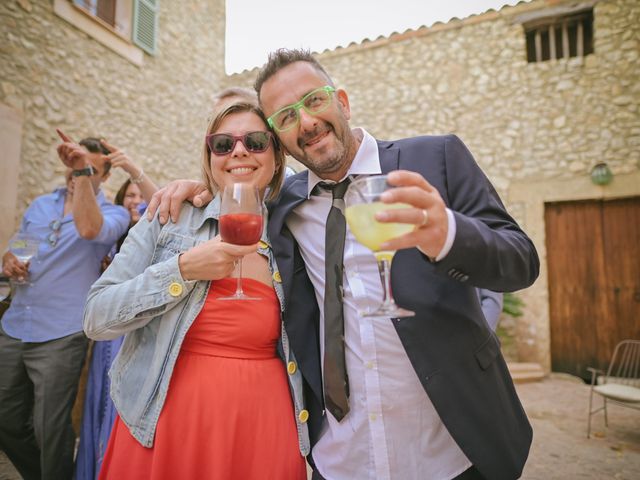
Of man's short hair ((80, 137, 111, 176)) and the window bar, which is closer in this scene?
man's short hair ((80, 137, 111, 176))

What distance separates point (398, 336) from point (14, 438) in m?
2.86

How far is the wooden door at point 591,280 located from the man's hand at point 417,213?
6975mm

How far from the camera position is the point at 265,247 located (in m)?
1.69

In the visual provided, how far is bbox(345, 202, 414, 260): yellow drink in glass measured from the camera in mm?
1021

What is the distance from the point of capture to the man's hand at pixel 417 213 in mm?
886

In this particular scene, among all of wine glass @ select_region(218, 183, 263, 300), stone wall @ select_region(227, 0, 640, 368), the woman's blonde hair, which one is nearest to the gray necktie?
wine glass @ select_region(218, 183, 263, 300)

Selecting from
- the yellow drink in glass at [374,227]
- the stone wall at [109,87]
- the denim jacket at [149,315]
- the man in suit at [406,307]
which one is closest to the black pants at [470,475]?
the man in suit at [406,307]

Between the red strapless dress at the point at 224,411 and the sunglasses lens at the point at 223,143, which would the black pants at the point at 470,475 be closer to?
the red strapless dress at the point at 224,411

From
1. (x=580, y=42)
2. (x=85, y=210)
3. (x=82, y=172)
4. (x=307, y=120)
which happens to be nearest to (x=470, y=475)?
(x=307, y=120)

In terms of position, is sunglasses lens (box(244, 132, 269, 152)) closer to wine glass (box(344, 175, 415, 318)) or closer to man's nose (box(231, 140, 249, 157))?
man's nose (box(231, 140, 249, 157))

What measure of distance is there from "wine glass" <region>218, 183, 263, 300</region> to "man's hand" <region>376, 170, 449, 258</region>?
2.01ft

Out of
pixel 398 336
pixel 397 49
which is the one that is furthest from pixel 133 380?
pixel 397 49

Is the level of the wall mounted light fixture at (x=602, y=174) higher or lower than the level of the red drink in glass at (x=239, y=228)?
higher

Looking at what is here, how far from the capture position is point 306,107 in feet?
5.44
